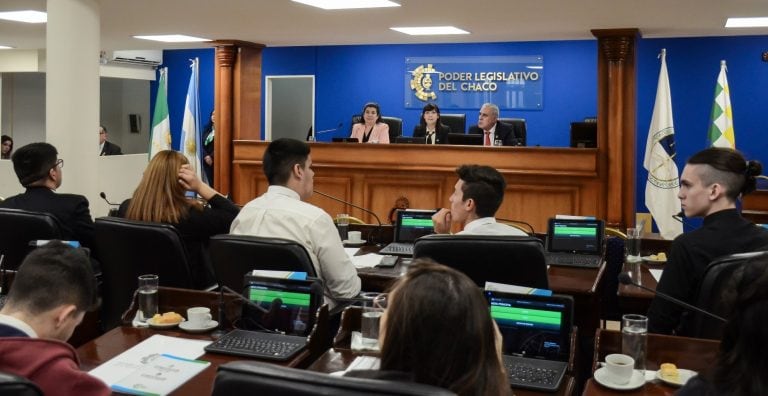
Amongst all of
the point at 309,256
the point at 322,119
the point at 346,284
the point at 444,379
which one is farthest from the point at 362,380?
the point at 322,119

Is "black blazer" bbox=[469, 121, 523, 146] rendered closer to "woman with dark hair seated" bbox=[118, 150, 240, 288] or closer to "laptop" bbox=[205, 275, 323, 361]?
"woman with dark hair seated" bbox=[118, 150, 240, 288]

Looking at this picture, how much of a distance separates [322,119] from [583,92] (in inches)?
143

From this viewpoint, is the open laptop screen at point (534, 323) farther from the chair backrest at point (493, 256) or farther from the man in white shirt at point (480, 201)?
the man in white shirt at point (480, 201)

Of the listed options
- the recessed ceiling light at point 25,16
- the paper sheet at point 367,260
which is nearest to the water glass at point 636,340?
the paper sheet at point 367,260

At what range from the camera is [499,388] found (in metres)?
1.57

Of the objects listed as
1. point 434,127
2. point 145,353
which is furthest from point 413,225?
point 434,127

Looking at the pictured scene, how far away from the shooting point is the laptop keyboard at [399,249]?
174 inches

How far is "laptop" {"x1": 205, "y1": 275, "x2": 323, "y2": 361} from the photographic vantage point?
8.80 feet

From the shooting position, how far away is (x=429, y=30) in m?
8.43

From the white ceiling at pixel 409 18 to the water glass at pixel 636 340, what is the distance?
4.25 m

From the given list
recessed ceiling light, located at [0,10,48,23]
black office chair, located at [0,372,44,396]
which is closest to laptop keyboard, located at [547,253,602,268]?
black office chair, located at [0,372,44,396]

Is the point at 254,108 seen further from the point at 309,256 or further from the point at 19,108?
the point at 309,256

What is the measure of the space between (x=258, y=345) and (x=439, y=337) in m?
1.24

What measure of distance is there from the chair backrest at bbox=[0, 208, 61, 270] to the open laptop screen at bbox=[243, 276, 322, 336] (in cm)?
156
